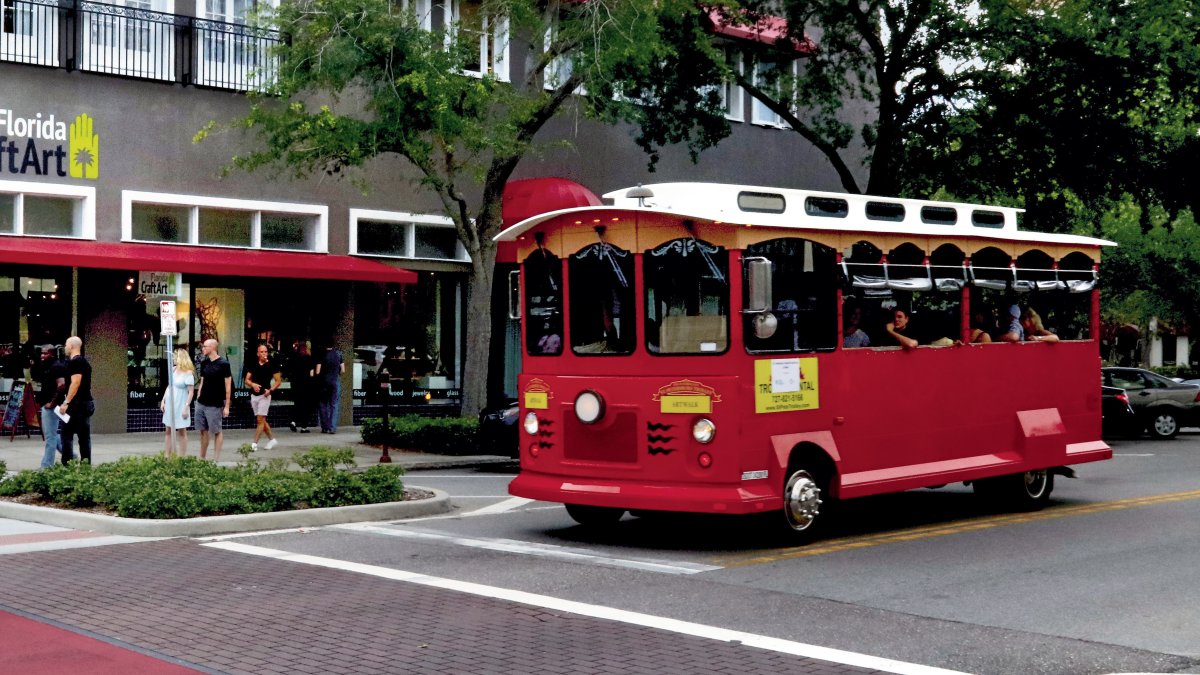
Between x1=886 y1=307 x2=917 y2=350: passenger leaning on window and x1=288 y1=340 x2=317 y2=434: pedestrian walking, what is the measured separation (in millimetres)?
15896

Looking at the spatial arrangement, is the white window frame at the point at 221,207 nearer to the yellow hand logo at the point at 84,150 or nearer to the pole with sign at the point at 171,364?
the yellow hand logo at the point at 84,150

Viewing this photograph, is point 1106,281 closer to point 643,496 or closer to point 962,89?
point 962,89

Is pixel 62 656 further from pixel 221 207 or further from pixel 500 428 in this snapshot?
pixel 221 207

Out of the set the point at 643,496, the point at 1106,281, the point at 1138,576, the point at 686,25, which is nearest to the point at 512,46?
the point at 686,25

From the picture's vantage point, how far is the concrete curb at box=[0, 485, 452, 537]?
42.7 ft

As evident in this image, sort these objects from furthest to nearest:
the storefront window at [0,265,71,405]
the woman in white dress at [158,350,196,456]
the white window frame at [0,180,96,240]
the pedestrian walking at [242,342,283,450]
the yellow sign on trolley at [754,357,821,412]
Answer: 1. the storefront window at [0,265,71,405]
2. the white window frame at [0,180,96,240]
3. the pedestrian walking at [242,342,283,450]
4. the woman in white dress at [158,350,196,456]
5. the yellow sign on trolley at [754,357,821,412]

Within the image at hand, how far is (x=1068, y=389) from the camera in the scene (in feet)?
51.4

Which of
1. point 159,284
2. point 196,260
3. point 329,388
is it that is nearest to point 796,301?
point 196,260

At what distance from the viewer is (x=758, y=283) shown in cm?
1152

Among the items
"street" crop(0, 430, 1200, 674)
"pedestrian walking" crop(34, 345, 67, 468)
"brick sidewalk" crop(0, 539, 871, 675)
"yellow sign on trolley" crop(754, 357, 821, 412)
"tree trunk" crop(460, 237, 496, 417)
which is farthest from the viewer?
"tree trunk" crop(460, 237, 496, 417)

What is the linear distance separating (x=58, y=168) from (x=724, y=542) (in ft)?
53.1

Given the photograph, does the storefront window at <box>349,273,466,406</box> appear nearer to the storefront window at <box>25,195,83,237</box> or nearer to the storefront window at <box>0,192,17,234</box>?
the storefront window at <box>25,195,83,237</box>

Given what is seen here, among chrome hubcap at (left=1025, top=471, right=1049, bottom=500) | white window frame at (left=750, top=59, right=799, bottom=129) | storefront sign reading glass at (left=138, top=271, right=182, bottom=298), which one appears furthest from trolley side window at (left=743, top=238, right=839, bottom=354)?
white window frame at (left=750, top=59, right=799, bottom=129)

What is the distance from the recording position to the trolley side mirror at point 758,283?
37.8 feet
